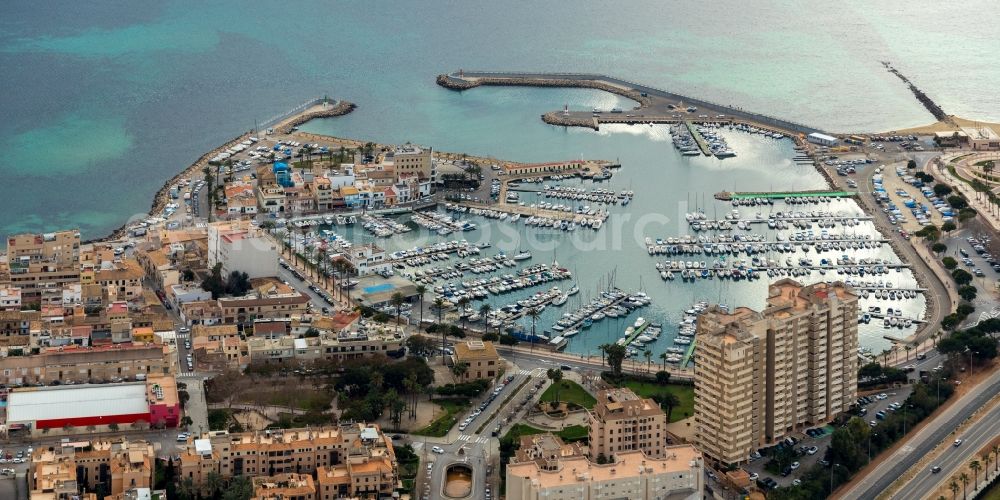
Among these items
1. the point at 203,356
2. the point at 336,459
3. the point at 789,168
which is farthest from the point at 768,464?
the point at 789,168

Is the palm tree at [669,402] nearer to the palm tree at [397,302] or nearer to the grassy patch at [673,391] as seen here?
the grassy patch at [673,391]

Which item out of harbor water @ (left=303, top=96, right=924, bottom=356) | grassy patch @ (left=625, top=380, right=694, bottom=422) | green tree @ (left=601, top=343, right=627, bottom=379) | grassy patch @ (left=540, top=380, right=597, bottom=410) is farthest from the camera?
harbor water @ (left=303, top=96, right=924, bottom=356)

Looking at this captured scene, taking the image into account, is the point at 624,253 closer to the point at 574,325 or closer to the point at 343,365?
the point at 574,325

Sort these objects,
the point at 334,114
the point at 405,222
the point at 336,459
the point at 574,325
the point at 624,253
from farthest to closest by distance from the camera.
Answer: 1. the point at 334,114
2. the point at 405,222
3. the point at 624,253
4. the point at 574,325
5. the point at 336,459

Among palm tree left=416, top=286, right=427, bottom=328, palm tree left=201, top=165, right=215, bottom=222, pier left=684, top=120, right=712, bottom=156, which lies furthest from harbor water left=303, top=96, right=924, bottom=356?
palm tree left=201, top=165, right=215, bottom=222

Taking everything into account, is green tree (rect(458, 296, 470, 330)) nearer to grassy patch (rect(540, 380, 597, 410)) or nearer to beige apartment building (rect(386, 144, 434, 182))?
grassy patch (rect(540, 380, 597, 410))

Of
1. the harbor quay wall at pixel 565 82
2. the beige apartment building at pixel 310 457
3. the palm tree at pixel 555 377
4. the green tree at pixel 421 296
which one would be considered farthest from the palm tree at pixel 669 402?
the harbor quay wall at pixel 565 82

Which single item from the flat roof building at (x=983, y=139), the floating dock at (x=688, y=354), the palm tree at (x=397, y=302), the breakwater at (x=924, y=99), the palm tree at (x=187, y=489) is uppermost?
the breakwater at (x=924, y=99)
